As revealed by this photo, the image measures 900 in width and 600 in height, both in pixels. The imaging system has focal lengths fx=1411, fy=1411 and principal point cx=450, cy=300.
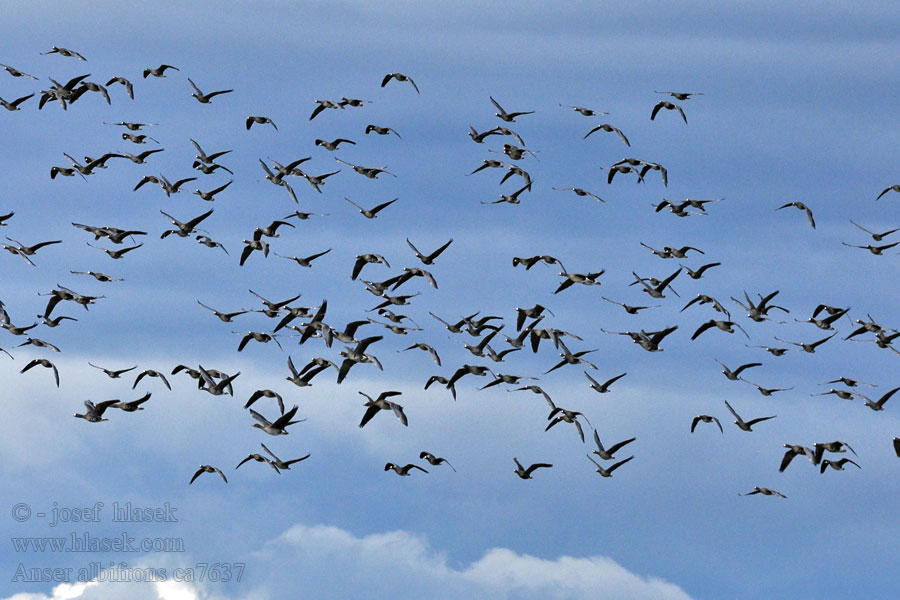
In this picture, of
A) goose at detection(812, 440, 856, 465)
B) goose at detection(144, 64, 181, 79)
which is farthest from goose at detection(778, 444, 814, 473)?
goose at detection(144, 64, 181, 79)

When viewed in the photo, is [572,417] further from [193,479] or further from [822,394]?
[193,479]

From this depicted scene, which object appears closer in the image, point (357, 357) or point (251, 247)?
point (357, 357)

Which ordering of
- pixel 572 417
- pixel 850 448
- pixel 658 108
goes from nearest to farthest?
pixel 850 448 < pixel 572 417 < pixel 658 108

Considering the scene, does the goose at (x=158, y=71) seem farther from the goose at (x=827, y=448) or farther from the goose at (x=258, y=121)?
the goose at (x=827, y=448)

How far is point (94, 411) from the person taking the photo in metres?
97.6

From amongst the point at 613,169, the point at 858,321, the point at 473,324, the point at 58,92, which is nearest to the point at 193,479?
the point at 473,324

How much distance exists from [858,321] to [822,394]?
1161 cm

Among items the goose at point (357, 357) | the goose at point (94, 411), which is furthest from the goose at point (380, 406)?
the goose at point (94, 411)

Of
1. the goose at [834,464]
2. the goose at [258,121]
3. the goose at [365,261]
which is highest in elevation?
the goose at [258,121]

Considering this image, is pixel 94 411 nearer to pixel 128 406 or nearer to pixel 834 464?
pixel 128 406

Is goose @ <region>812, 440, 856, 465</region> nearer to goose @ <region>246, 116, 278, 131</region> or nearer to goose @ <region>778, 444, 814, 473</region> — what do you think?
goose @ <region>778, 444, 814, 473</region>

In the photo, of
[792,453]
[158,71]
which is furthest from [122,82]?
[792,453]

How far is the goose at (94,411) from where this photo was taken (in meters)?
96.9

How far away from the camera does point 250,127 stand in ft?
355
